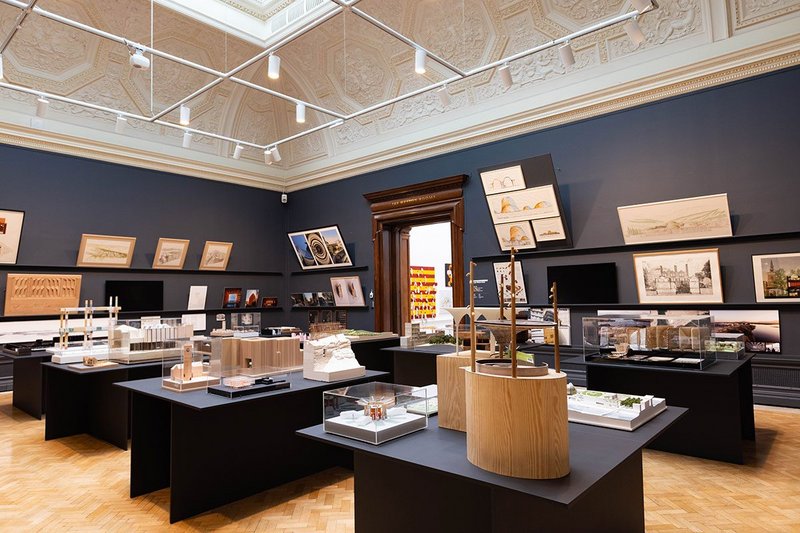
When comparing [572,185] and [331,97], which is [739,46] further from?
[331,97]

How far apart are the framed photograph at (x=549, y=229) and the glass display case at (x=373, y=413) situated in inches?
218

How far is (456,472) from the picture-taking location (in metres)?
2.07

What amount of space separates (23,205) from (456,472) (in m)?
9.90

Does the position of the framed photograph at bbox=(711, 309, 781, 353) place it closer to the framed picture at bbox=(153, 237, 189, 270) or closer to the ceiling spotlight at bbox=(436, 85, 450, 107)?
the ceiling spotlight at bbox=(436, 85, 450, 107)

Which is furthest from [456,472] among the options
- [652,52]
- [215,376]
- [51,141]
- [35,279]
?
[51,141]

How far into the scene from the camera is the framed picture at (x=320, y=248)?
11328mm

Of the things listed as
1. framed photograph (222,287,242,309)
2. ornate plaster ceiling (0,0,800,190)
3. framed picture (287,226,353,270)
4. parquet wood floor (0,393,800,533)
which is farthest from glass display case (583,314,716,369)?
framed photograph (222,287,242,309)

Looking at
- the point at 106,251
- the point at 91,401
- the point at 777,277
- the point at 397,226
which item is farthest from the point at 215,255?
the point at 777,277

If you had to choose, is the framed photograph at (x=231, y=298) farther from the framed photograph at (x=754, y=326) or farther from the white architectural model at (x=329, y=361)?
the framed photograph at (x=754, y=326)

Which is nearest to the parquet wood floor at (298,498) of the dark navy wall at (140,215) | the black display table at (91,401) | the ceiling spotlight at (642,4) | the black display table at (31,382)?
the black display table at (91,401)

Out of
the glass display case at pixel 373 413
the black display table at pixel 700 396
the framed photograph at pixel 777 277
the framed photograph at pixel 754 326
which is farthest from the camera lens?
the framed photograph at pixel 754 326

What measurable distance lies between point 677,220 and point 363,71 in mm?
6813

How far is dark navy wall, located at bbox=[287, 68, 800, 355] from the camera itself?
6.27 metres

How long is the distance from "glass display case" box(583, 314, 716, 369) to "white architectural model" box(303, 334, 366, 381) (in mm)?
2610
